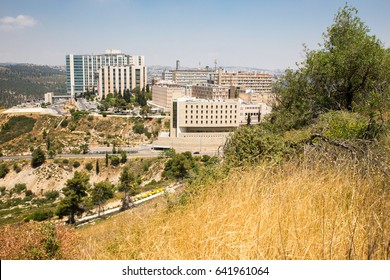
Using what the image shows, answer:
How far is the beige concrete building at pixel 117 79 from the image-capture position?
4662 centimetres

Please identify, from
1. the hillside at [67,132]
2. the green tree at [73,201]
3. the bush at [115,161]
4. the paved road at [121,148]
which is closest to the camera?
the green tree at [73,201]

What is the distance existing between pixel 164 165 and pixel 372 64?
54.5 feet

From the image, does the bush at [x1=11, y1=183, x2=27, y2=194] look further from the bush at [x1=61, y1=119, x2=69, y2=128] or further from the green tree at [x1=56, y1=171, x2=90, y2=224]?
the bush at [x1=61, y1=119, x2=69, y2=128]

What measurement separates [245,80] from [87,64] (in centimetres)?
2825

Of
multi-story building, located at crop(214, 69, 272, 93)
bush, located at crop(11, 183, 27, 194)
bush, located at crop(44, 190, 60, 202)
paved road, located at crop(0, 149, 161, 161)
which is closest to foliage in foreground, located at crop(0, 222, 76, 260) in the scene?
bush, located at crop(44, 190, 60, 202)

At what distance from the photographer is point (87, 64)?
57.8 metres

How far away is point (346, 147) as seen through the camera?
289 cm

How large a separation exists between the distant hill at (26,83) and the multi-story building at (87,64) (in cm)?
847

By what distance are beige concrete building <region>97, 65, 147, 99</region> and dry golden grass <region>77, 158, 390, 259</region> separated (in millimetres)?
45661

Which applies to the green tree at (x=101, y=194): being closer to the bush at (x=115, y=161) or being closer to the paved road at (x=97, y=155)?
the bush at (x=115, y=161)

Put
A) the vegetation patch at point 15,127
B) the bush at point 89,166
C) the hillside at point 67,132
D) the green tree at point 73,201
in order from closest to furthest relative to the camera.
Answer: the green tree at point 73,201
the bush at point 89,166
the hillside at point 67,132
the vegetation patch at point 15,127

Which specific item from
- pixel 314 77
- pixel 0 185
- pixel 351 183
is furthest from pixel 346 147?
pixel 0 185

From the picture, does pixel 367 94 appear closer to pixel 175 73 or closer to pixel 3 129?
pixel 3 129

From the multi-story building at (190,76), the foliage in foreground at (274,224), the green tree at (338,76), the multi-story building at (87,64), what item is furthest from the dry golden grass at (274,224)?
the multi-story building at (87,64)
